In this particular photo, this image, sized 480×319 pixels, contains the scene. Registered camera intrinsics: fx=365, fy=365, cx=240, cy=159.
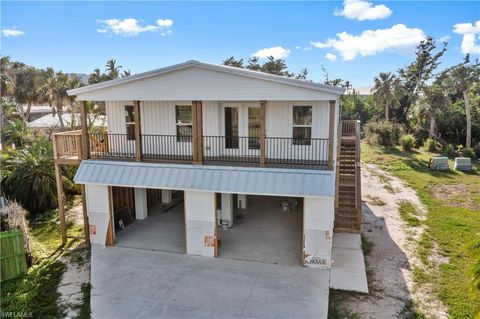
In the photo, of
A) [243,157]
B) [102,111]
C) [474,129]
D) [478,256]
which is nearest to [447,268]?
[478,256]

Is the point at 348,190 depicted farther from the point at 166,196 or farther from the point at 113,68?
the point at 113,68

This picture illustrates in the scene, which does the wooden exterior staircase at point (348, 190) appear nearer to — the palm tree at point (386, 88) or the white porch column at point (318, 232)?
the white porch column at point (318, 232)

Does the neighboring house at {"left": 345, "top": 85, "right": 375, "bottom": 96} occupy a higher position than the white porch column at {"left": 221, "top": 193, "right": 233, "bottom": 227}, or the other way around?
the neighboring house at {"left": 345, "top": 85, "right": 375, "bottom": 96}

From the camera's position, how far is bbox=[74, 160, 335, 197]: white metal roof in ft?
37.6

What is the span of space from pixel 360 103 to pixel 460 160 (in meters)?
26.7

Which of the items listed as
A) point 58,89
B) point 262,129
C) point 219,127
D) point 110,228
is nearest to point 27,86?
point 58,89

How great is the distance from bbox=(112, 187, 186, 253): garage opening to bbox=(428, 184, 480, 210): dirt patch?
13847mm

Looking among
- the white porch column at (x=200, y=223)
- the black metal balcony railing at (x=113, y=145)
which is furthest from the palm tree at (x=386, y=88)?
the white porch column at (x=200, y=223)

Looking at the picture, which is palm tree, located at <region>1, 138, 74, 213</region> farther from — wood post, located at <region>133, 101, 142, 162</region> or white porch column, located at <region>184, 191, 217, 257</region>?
white porch column, located at <region>184, 191, 217, 257</region>

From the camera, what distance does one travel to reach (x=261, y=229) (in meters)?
15.1

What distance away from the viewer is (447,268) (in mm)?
11711

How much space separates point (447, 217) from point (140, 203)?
45.6 ft

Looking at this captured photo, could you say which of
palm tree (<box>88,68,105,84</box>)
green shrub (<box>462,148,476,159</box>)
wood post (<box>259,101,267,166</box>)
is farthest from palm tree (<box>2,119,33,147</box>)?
green shrub (<box>462,148,476,159</box>)

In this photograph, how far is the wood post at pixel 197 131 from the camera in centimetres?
1227
